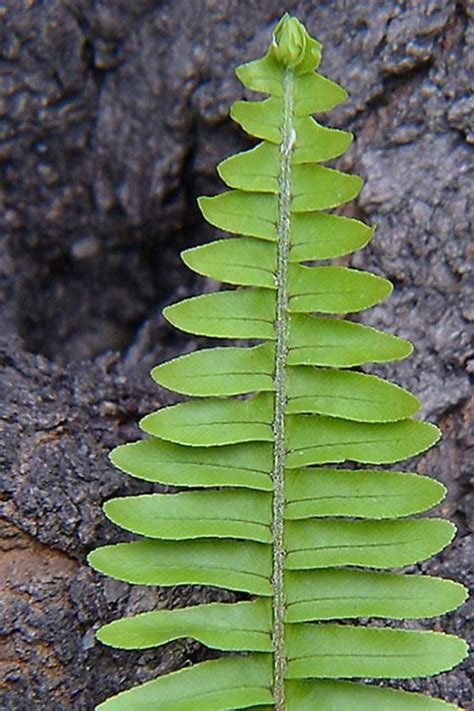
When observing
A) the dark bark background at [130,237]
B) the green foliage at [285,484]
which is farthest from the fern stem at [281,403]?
the dark bark background at [130,237]

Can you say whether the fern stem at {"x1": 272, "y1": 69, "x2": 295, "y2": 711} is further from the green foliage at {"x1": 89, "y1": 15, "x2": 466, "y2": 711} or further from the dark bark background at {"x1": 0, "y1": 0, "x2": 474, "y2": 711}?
the dark bark background at {"x1": 0, "y1": 0, "x2": 474, "y2": 711}

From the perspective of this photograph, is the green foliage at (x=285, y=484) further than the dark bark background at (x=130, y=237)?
No

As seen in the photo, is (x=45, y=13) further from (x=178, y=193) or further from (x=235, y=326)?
(x=235, y=326)

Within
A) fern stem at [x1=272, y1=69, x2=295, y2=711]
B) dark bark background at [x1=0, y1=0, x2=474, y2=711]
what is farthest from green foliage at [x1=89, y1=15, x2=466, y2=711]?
dark bark background at [x1=0, y1=0, x2=474, y2=711]

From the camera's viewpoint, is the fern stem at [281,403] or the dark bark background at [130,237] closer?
the fern stem at [281,403]

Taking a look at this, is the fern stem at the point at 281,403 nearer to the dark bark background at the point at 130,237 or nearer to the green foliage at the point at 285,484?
the green foliage at the point at 285,484

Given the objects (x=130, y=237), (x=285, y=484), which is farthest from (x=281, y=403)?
(x=130, y=237)

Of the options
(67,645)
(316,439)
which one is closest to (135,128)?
(316,439)
